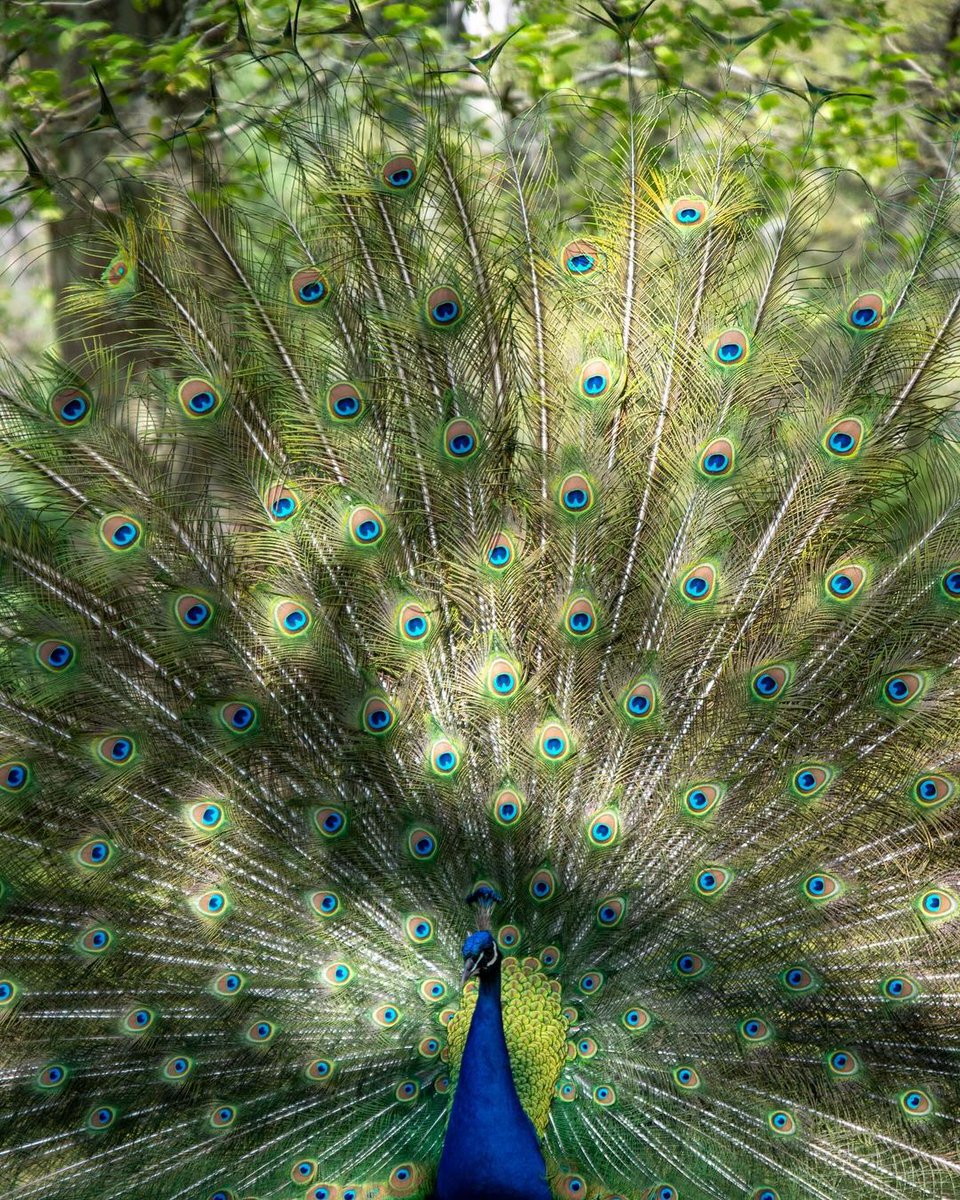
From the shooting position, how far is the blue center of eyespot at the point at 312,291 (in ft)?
10.1

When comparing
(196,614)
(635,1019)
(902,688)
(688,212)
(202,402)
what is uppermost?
(688,212)

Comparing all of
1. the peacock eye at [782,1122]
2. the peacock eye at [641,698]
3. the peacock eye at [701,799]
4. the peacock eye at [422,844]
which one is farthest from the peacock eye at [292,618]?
the peacock eye at [782,1122]

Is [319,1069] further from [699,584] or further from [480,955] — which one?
[699,584]

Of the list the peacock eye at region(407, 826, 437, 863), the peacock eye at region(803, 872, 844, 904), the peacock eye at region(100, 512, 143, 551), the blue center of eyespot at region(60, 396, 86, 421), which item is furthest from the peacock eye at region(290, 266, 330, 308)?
the peacock eye at region(803, 872, 844, 904)

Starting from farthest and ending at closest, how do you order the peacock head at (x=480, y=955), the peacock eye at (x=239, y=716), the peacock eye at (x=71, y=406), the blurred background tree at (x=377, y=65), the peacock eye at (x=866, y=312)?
the blurred background tree at (x=377, y=65) → the peacock eye at (x=239, y=716) → the peacock eye at (x=866, y=312) → the peacock eye at (x=71, y=406) → the peacock head at (x=480, y=955)

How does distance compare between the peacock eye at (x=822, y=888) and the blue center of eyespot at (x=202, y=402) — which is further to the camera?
the peacock eye at (x=822, y=888)

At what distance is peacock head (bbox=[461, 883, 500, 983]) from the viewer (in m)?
2.85

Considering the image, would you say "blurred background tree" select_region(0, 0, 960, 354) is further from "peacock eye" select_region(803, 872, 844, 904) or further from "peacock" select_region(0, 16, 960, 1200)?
"peacock eye" select_region(803, 872, 844, 904)

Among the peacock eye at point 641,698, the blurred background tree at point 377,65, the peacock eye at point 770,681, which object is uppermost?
the blurred background tree at point 377,65

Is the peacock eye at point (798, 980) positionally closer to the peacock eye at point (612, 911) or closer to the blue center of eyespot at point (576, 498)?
the peacock eye at point (612, 911)

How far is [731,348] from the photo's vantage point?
312 cm

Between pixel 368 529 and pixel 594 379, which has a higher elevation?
pixel 594 379

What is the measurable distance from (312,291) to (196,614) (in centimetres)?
82

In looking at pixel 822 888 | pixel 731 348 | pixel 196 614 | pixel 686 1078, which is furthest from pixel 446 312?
pixel 686 1078
